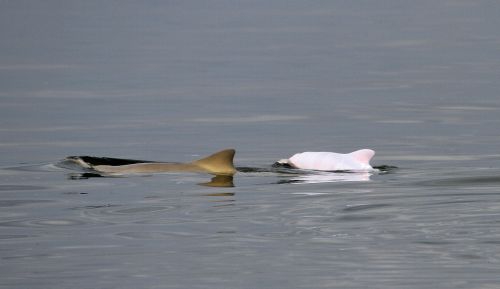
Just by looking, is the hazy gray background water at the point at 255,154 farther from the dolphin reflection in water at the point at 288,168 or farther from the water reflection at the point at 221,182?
the dolphin reflection in water at the point at 288,168

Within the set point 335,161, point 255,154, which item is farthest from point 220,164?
point 255,154

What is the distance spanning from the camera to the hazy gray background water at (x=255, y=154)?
11.8m

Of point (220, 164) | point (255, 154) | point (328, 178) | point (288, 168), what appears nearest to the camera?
point (328, 178)

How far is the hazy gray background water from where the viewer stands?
11.8 metres

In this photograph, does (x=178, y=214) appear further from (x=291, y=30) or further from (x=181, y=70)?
(x=291, y=30)

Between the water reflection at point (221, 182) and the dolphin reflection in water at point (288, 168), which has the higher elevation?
the dolphin reflection in water at point (288, 168)

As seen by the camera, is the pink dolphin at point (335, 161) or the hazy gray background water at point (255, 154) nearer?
the hazy gray background water at point (255, 154)

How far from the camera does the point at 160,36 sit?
49.7 meters

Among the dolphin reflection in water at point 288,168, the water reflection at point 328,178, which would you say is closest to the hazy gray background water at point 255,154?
the water reflection at point 328,178

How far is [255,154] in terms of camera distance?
1917cm

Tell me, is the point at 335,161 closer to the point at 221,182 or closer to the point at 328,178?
the point at 328,178

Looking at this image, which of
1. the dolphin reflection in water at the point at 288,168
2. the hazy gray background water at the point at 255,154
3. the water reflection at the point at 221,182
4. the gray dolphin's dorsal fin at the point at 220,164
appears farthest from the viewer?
the gray dolphin's dorsal fin at the point at 220,164

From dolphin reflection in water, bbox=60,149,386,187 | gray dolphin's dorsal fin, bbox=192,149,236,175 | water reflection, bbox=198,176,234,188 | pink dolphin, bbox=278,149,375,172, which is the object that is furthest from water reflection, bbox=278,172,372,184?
gray dolphin's dorsal fin, bbox=192,149,236,175

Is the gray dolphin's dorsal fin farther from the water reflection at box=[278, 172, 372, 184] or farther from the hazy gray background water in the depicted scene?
the water reflection at box=[278, 172, 372, 184]
